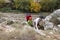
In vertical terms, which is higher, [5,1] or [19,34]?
[19,34]

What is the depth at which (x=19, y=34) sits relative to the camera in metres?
6.36

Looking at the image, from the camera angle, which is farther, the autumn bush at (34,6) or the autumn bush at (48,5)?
the autumn bush at (48,5)

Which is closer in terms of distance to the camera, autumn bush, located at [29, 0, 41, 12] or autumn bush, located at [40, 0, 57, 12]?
autumn bush, located at [29, 0, 41, 12]

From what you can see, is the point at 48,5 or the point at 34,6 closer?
the point at 34,6

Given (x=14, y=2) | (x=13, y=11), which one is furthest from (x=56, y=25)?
(x=14, y=2)

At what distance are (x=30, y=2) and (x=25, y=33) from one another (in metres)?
26.8

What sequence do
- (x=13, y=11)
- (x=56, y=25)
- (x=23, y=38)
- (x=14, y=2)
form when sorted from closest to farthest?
1. (x=23, y=38)
2. (x=56, y=25)
3. (x=13, y=11)
4. (x=14, y=2)

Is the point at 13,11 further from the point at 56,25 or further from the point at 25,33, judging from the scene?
the point at 25,33

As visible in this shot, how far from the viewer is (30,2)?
3291 centimetres

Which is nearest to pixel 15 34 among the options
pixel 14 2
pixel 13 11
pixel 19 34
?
pixel 19 34

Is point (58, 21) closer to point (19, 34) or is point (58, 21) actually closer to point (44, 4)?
point (19, 34)

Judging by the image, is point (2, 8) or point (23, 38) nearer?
point (23, 38)

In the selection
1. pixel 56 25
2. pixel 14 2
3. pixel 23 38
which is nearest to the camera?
pixel 23 38

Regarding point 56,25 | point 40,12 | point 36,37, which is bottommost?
point 40,12
